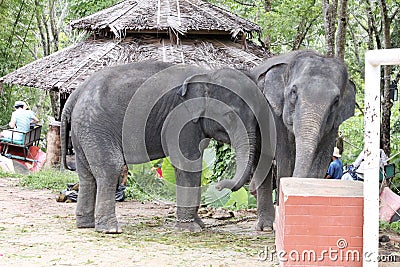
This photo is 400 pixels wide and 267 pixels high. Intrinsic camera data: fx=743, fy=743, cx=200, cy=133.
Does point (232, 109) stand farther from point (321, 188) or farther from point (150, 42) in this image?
point (150, 42)

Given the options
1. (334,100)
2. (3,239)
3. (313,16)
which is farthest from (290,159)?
(313,16)

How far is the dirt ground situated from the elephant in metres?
0.39

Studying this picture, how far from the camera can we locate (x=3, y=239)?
7.50 meters

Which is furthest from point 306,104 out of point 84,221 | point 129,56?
point 129,56

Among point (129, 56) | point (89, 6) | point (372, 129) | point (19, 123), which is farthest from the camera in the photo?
point (89, 6)

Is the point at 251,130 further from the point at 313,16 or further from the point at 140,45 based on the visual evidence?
the point at 313,16

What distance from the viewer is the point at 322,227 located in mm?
5145

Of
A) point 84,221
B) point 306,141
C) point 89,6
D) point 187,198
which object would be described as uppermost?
point 89,6

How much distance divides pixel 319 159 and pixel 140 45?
5.08 metres

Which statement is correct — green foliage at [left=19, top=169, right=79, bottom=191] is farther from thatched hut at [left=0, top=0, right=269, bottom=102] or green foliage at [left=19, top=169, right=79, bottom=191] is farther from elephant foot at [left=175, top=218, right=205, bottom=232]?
elephant foot at [left=175, top=218, right=205, bottom=232]

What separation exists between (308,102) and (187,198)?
2.09 m

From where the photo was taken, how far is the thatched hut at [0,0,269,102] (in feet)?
38.3

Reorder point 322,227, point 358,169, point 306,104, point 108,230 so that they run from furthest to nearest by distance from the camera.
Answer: point 358,169, point 108,230, point 306,104, point 322,227

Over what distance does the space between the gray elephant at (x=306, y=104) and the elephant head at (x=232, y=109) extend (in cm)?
20
